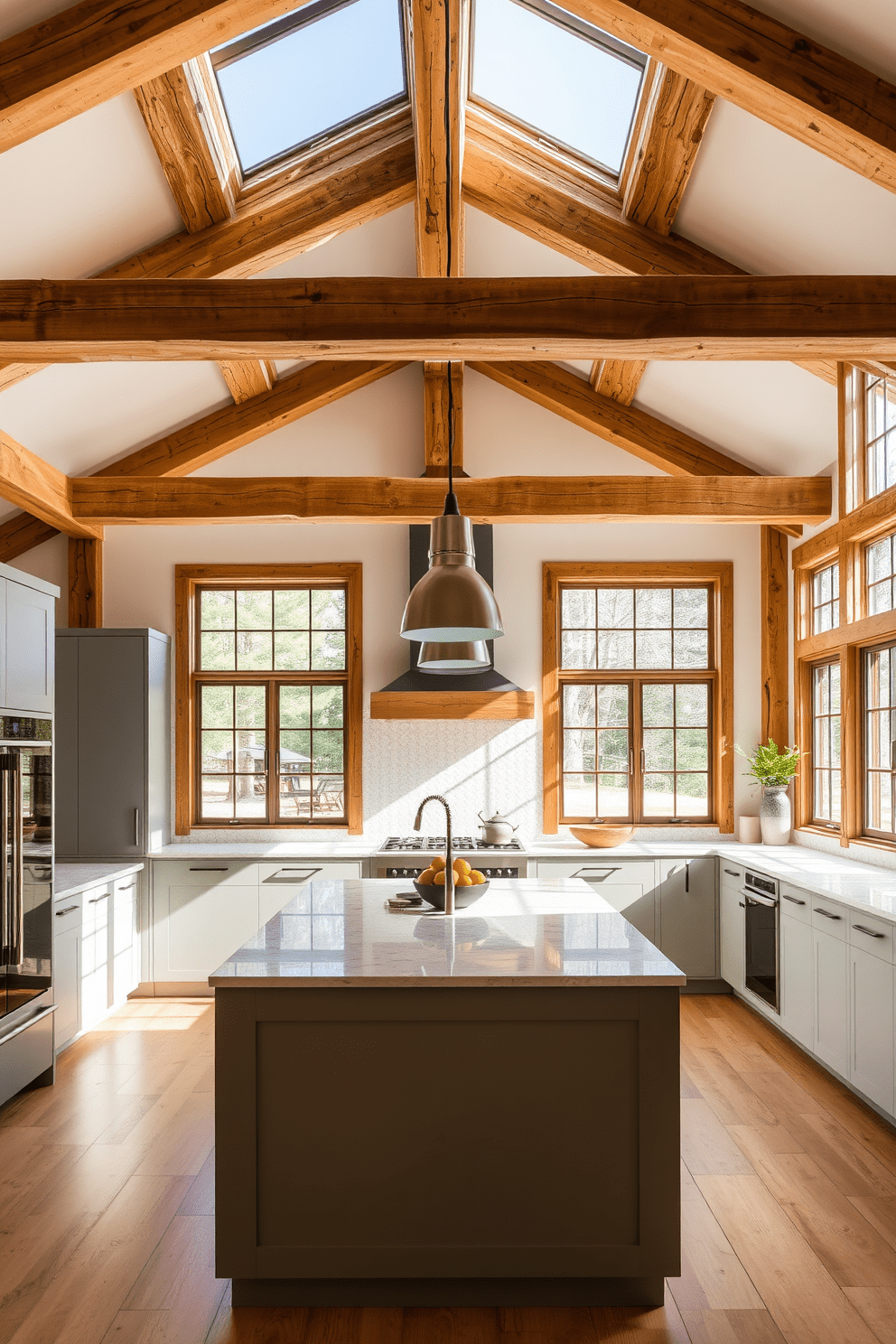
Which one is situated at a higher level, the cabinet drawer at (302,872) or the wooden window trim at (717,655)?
the wooden window trim at (717,655)

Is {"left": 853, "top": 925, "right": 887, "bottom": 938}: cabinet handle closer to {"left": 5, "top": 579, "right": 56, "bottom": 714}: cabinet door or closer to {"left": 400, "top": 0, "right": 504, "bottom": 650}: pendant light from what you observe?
{"left": 400, "top": 0, "right": 504, "bottom": 650}: pendant light

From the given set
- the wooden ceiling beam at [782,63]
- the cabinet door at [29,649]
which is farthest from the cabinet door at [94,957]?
the wooden ceiling beam at [782,63]

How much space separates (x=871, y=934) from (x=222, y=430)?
468 centimetres

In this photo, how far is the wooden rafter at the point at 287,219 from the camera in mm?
4656

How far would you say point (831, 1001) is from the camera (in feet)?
14.3

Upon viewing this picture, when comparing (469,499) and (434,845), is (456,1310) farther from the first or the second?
Answer: (469,499)

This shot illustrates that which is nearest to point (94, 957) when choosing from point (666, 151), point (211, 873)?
point (211, 873)

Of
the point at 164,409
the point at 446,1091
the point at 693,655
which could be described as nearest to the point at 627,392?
the point at 693,655

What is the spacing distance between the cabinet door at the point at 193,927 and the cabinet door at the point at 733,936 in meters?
2.73

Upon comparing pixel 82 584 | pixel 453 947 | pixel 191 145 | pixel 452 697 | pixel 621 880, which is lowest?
pixel 621 880

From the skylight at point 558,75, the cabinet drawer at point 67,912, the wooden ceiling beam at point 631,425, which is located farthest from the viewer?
the wooden ceiling beam at point 631,425

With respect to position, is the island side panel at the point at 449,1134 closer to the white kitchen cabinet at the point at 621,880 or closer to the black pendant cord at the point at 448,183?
the black pendant cord at the point at 448,183

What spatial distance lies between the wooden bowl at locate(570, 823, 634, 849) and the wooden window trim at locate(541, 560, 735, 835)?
1.58 ft

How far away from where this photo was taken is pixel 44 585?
459 centimetres
